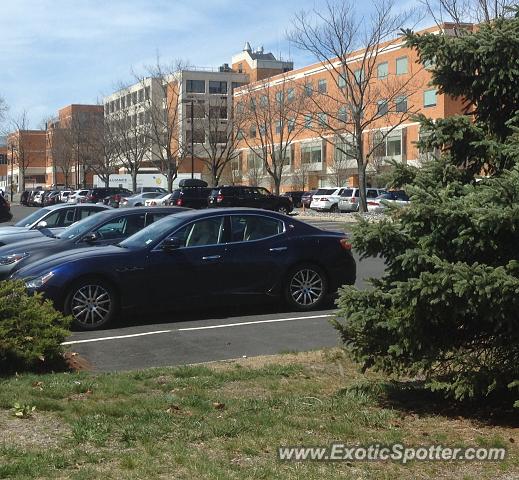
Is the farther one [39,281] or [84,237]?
[84,237]

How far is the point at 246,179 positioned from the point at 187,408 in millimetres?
79130

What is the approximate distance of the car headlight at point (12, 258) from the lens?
10.9 metres

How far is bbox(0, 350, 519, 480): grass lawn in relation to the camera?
13.6 ft

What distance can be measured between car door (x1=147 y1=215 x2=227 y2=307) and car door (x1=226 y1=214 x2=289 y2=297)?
A: 0.48 ft

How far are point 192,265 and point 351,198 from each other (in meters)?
41.1

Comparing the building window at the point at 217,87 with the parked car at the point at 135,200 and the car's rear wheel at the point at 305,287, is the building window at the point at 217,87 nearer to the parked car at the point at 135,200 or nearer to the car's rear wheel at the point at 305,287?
the parked car at the point at 135,200

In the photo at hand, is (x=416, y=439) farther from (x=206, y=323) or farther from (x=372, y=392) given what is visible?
(x=206, y=323)

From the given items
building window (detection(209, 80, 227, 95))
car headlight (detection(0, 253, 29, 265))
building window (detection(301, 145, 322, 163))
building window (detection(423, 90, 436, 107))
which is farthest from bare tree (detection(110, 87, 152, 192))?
car headlight (detection(0, 253, 29, 265))

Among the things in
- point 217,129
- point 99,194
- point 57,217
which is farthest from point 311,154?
point 57,217

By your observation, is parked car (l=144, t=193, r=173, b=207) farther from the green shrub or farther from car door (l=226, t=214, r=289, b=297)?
the green shrub

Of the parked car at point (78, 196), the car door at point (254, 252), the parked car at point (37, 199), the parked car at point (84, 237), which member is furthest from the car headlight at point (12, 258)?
the parked car at point (37, 199)

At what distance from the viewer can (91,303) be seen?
9.27 metres

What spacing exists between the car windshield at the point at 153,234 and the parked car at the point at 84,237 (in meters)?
1.27

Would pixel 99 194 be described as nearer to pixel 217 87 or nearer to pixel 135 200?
pixel 135 200
